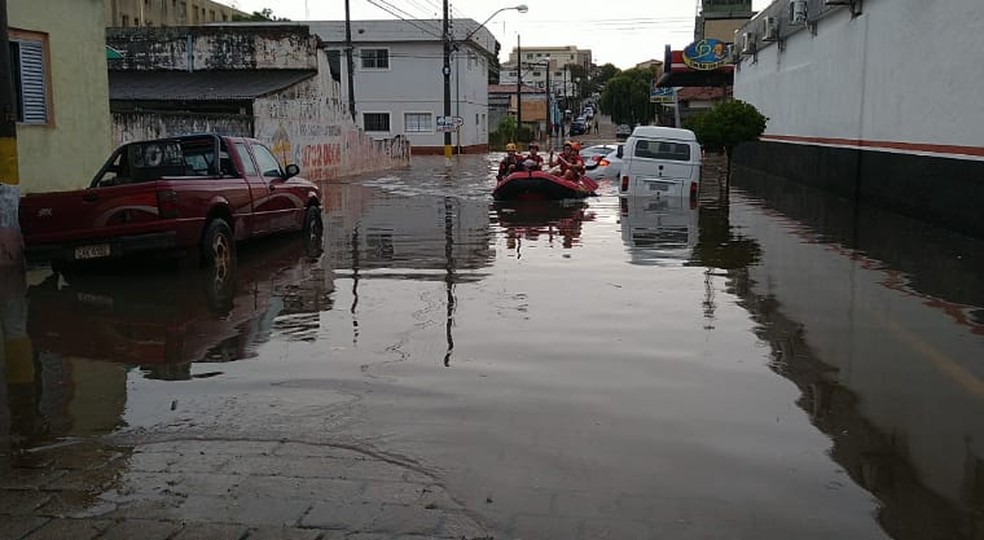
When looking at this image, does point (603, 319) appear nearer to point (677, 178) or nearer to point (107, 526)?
point (107, 526)

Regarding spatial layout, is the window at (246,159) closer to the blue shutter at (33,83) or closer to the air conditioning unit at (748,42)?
the blue shutter at (33,83)

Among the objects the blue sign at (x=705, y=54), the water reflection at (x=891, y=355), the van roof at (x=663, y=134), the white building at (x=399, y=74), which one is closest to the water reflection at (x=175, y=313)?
the water reflection at (x=891, y=355)

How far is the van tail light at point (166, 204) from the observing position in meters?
10.6

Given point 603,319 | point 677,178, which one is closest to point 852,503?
point 603,319

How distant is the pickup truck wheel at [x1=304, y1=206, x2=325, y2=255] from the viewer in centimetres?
1480

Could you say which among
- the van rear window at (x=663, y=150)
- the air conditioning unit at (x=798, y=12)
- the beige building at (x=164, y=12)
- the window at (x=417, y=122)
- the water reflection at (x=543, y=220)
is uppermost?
the beige building at (x=164, y=12)

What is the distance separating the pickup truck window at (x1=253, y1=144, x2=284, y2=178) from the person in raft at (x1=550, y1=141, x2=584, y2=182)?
9.82m

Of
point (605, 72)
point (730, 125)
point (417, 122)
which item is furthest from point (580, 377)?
point (605, 72)

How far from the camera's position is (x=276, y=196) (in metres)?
13.6

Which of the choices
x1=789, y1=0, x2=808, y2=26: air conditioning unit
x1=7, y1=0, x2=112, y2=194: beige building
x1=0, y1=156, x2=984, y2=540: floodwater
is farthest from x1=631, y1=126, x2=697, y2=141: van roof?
x1=7, y1=0, x2=112, y2=194: beige building

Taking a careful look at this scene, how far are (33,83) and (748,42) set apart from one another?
3086 cm

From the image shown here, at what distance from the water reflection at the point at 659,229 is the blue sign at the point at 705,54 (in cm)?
2457

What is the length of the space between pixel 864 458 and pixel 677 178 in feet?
54.5

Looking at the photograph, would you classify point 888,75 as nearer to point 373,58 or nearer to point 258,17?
point 373,58
